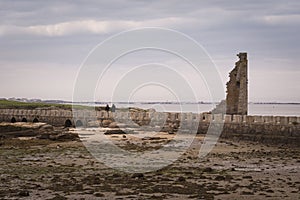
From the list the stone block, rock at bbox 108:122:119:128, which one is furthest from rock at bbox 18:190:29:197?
rock at bbox 108:122:119:128

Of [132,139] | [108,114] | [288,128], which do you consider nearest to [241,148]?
[288,128]

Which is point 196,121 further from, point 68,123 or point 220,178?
point 220,178

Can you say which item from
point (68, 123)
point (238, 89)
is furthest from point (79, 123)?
point (238, 89)

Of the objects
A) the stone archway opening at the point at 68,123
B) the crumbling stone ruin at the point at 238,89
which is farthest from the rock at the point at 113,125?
the crumbling stone ruin at the point at 238,89

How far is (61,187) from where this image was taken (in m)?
18.5

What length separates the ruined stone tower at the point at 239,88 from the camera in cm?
4828

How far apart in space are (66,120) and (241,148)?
89.4ft

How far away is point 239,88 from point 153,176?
1107 inches

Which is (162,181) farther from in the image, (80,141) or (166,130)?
(166,130)

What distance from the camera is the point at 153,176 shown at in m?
21.4

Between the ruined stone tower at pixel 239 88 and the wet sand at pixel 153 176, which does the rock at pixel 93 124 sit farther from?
the wet sand at pixel 153 176

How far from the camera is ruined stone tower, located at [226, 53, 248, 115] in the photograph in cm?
4828

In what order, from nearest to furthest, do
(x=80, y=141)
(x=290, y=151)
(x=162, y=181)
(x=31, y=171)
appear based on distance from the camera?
(x=162, y=181)
(x=31, y=171)
(x=290, y=151)
(x=80, y=141)

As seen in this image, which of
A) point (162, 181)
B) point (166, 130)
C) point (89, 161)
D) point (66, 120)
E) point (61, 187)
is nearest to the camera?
point (61, 187)
